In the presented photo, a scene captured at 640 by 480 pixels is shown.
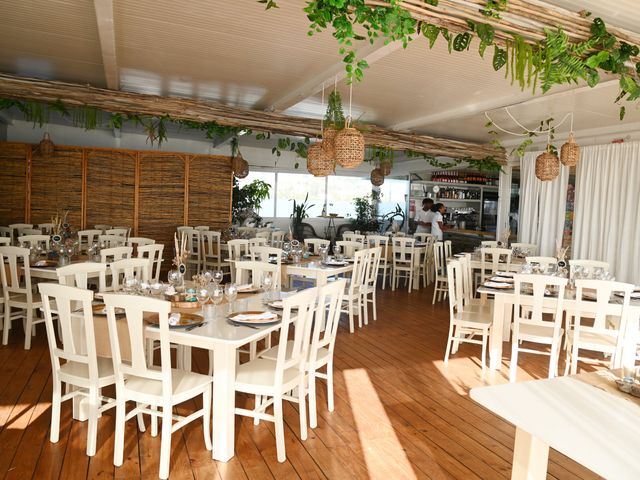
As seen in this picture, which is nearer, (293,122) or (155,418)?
(155,418)

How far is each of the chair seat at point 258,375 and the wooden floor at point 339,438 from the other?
0.49 m

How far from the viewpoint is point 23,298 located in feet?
16.8

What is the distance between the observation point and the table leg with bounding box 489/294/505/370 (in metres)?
4.82

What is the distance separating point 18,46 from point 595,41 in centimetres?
581

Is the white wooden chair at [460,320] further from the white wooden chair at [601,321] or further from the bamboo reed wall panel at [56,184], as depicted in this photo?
the bamboo reed wall panel at [56,184]

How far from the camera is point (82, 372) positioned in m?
3.08

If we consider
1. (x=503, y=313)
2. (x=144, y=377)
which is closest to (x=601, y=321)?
(x=503, y=313)

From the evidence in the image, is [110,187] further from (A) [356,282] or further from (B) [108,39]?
(A) [356,282]

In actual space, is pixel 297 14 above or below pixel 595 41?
Result: above

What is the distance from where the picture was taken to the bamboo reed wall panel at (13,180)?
913 cm

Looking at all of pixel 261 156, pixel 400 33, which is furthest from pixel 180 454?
pixel 261 156

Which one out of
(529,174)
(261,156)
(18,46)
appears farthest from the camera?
(261,156)

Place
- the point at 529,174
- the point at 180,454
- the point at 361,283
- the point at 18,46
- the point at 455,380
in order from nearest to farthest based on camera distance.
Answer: the point at 180,454 → the point at 455,380 → the point at 18,46 → the point at 361,283 → the point at 529,174

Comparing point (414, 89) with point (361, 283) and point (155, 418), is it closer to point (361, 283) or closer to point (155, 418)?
point (361, 283)
